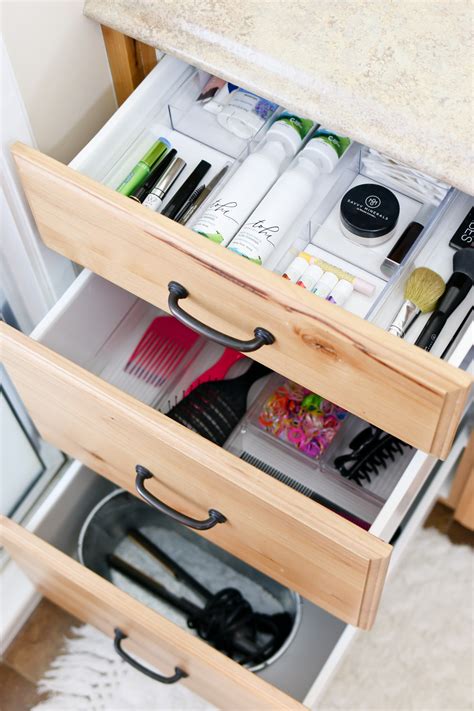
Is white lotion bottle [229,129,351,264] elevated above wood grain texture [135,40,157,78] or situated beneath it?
situated beneath

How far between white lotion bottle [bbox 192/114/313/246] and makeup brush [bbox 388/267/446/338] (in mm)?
173

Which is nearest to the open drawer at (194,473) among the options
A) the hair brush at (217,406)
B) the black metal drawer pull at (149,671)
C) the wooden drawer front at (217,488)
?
the wooden drawer front at (217,488)

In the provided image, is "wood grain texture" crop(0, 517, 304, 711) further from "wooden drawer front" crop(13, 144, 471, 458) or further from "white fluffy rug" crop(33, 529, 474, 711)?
"wooden drawer front" crop(13, 144, 471, 458)

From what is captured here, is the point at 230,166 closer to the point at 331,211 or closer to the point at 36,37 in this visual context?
the point at 331,211

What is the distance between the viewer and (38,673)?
1368mm

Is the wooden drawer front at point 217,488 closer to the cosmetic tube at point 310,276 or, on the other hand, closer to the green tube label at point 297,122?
the cosmetic tube at point 310,276

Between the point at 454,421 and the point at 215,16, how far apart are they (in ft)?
1.43

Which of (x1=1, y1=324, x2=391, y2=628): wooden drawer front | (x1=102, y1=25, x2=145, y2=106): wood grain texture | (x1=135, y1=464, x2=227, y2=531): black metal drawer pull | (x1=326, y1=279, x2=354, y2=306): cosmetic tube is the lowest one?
(x1=135, y1=464, x2=227, y2=531): black metal drawer pull

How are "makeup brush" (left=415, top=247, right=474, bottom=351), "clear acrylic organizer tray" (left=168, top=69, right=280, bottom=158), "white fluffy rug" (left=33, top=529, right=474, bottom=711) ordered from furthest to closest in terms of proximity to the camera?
1. "white fluffy rug" (left=33, top=529, right=474, bottom=711)
2. "clear acrylic organizer tray" (left=168, top=69, right=280, bottom=158)
3. "makeup brush" (left=415, top=247, right=474, bottom=351)

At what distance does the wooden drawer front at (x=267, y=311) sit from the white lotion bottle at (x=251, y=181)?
0.07 meters

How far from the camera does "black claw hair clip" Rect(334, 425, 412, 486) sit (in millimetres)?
1093

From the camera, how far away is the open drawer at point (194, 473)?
83 centimetres

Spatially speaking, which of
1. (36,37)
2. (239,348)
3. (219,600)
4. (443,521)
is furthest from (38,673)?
(36,37)

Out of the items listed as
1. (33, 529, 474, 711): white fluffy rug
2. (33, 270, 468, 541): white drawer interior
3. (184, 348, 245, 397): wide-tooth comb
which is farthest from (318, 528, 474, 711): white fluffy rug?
(184, 348, 245, 397): wide-tooth comb
